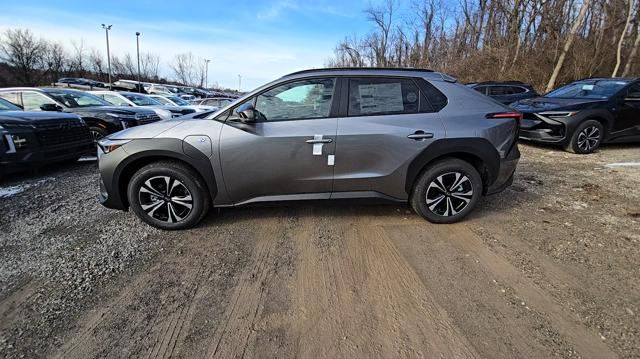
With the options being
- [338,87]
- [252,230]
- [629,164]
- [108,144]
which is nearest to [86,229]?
[108,144]

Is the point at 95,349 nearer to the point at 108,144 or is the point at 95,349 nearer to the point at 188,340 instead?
the point at 188,340

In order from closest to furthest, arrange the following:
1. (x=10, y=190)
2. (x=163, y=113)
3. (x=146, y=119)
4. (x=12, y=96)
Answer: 1. (x=10, y=190)
2. (x=12, y=96)
3. (x=146, y=119)
4. (x=163, y=113)

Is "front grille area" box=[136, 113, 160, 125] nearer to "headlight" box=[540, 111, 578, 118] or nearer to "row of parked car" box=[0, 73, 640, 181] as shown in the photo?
"row of parked car" box=[0, 73, 640, 181]

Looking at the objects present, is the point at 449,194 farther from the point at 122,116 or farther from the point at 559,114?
the point at 122,116

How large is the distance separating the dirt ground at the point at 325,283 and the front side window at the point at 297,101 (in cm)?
121

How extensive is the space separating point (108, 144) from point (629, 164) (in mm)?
8532

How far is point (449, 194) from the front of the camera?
11.8ft

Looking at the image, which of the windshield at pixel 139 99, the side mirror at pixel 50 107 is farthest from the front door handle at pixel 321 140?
the windshield at pixel 139 99

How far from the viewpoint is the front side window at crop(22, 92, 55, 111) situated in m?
7.78

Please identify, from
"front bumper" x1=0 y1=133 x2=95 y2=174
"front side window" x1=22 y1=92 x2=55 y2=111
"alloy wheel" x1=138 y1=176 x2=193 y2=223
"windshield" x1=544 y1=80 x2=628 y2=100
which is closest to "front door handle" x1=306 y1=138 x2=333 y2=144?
"alloy wheel" x1=138 y1=176 x2=193 y2=223

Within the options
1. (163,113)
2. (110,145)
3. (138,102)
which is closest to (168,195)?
(110,145)

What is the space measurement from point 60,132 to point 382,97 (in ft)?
18.6

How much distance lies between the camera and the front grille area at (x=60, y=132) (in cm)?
534

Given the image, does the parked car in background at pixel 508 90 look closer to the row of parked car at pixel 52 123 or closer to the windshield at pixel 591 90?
the windshield at pixel 591 90
